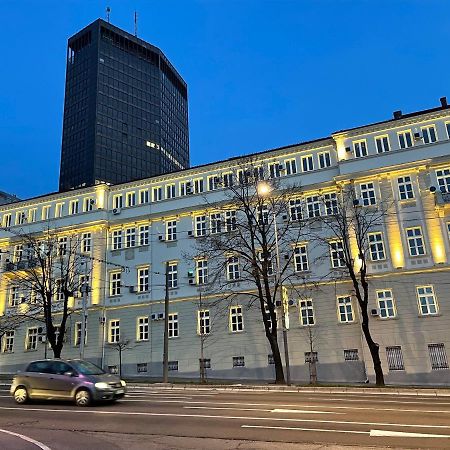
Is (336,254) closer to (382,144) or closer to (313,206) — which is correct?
(313,206)

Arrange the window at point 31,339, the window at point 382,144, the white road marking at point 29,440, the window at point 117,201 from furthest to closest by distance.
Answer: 1. the window at point 117,201
2. the window at point 31,339
3. the window at point 382,144
4. the white road marking at point 29,440

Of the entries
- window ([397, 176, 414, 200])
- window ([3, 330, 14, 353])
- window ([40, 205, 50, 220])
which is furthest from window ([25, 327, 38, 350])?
window ([397, 176, 414, 200])

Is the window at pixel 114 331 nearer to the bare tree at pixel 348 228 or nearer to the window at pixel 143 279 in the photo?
the window at pixel 143 279

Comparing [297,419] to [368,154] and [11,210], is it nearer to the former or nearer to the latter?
[368,154]

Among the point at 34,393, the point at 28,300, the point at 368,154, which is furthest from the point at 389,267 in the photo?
the point at 28,300

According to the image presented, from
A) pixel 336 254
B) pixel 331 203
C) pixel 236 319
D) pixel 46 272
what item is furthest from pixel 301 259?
pixel 46 272

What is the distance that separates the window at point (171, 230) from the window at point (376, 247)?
16.3 metres

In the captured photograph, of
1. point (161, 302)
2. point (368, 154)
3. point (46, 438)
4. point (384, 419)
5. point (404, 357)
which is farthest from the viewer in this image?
→ point (161, 302)

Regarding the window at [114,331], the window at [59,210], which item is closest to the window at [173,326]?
the window at [114,331]

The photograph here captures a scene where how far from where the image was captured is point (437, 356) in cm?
2856

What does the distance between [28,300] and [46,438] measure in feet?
119

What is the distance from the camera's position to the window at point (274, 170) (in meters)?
36.3

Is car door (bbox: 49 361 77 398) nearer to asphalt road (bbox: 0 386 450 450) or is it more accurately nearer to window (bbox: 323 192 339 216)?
asphalt road (bbox: 0 386 450 450)

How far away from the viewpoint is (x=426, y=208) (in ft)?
102
